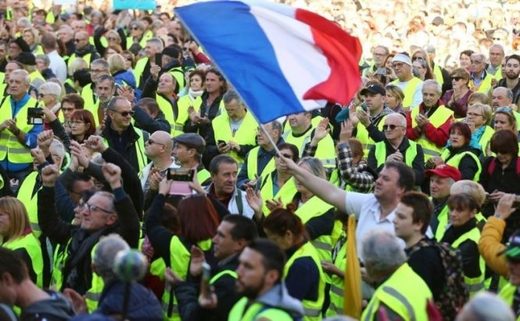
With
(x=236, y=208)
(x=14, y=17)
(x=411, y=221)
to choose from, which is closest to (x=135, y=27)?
(x=14, y=17)

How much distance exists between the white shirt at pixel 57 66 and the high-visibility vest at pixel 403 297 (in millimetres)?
14621

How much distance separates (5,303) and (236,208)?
371 centimetres

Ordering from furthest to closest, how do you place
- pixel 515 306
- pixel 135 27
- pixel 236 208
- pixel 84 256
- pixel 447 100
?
pixel 135 27, pixel 447 100, pixel 236 208, pixel 84 256, pixel 515 306

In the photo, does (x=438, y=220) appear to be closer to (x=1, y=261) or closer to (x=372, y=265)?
(x=372, y=265)

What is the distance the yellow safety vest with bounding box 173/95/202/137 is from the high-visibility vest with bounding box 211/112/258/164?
1647mm

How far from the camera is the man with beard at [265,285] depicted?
7.92 metres

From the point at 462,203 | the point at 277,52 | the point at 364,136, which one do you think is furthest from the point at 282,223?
the point at 364,136

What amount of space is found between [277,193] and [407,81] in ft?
23.1

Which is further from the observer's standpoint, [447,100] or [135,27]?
[135,27]

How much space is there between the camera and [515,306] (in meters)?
8.98

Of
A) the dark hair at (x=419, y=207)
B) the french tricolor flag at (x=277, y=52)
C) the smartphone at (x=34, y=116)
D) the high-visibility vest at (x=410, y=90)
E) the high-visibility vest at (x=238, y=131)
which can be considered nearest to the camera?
the dark hair at (x=419, y=207)

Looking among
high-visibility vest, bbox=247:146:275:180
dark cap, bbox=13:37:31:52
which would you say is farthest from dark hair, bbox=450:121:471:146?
dark cap, bbox=13:37:31:52

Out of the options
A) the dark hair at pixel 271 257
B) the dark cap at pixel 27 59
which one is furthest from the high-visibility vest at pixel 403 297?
the dark cap at pixel 27 59

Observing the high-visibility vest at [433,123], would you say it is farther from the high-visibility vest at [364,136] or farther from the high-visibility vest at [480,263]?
the high-visibility vest at [480,263]
